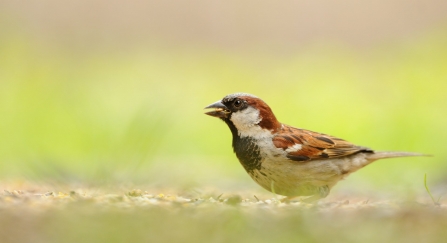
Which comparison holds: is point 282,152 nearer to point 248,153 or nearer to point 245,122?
point 248,153

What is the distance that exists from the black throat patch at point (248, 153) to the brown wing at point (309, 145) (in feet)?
0.46

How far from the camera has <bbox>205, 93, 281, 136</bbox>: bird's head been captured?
14.7 feet

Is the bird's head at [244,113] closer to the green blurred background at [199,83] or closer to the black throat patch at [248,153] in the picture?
the black throat patch at [248,153]

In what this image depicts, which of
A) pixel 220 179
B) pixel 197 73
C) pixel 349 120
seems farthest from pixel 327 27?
pixel 220 179

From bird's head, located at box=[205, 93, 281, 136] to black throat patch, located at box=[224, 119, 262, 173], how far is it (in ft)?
0.22

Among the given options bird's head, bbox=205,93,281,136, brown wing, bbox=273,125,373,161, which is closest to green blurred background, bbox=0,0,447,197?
brown wing, bbox=273,125,373,161

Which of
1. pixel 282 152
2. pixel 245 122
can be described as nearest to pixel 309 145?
pixel 282 152

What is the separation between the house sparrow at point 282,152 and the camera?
429 centimetres

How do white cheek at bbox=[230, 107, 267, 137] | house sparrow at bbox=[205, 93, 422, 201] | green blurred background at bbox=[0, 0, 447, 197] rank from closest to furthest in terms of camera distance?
house sparrow at bbox=[205, 93, 422, 201]
white cheek at bbox=[230, 107, 267, 137]
green blurred background at bbox=[0, 0, 447, 197]

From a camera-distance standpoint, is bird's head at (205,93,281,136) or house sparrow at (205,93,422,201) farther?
bird's head at (205,93,281,136)

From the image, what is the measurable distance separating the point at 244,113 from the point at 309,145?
0.48 metres

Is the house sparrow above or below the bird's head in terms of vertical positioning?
below

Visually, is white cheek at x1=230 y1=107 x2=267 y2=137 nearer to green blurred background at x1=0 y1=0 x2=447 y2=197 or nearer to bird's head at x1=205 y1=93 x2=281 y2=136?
bird's head at x1=205 y1=93 x2=281 y2=136

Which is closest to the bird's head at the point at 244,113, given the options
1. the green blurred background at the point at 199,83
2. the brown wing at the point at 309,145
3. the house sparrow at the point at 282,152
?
the house sparrow at the point at 282,152
